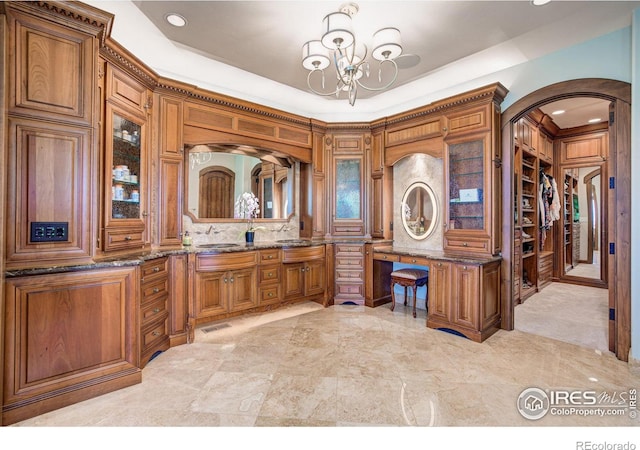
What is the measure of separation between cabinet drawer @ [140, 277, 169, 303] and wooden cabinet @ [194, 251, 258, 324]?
0.34 metres

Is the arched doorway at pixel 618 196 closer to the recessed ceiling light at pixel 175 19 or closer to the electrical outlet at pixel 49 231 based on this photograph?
the recessed ceiling light at pixel 175 19

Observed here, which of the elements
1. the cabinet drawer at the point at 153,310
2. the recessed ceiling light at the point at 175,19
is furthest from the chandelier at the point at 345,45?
the cabinet drawer at the point at 153,310

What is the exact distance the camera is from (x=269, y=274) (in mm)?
3891

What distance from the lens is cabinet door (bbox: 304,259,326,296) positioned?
4293 millimetres

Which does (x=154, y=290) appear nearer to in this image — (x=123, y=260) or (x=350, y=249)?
(x=123, y=260)

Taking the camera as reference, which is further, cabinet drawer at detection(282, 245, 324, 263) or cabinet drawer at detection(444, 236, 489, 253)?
cabinet drawer at detection(282, 245, 324, 263)

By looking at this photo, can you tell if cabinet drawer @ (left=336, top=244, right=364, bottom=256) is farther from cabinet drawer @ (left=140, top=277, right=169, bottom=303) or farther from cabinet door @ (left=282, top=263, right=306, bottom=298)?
cabinet drawer @ (left=140, top=277, right=169, bottom=303)

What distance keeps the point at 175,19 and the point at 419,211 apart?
12.4ft

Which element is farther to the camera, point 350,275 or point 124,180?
point 350,275

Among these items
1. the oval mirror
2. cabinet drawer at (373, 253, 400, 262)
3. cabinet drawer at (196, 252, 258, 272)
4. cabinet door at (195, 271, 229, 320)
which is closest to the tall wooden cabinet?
the oval mirror

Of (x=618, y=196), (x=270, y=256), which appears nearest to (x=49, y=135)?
(x=270, y=256)
